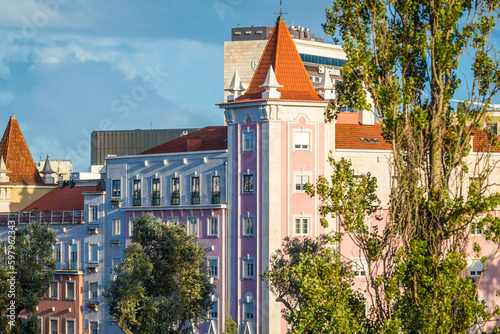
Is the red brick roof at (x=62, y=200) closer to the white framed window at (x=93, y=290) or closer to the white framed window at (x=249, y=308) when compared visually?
the white framed window at (x=93, y=290)

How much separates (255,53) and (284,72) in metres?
104

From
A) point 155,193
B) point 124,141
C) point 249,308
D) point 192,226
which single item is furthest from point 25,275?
point 124,141

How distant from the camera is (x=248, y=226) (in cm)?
8275

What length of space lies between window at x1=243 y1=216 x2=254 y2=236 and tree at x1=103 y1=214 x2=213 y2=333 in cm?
618

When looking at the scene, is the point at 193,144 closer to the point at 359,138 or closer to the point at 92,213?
the point at 92,213

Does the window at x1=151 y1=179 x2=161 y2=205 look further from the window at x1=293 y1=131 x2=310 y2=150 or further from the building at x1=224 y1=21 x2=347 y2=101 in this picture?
the building at x1=224 y1=21 x2=347 y2=101

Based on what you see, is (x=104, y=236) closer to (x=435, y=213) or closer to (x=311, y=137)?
(x=311, y=137)

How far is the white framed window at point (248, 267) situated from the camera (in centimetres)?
8212

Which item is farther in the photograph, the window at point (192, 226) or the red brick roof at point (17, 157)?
the red brick roof at point (17, 157)

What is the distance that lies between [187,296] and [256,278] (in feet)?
32.9

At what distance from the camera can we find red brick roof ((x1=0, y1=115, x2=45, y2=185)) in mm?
109625

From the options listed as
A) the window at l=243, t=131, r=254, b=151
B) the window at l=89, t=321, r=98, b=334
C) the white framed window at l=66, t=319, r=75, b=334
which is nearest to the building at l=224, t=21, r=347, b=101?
the white framed window at l=66, t=319, r=75, b=334

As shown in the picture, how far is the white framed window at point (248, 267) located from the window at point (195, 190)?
7.14 m

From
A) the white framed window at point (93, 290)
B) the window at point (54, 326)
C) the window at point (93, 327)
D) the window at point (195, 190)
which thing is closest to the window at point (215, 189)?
the window at point (195, 190)
